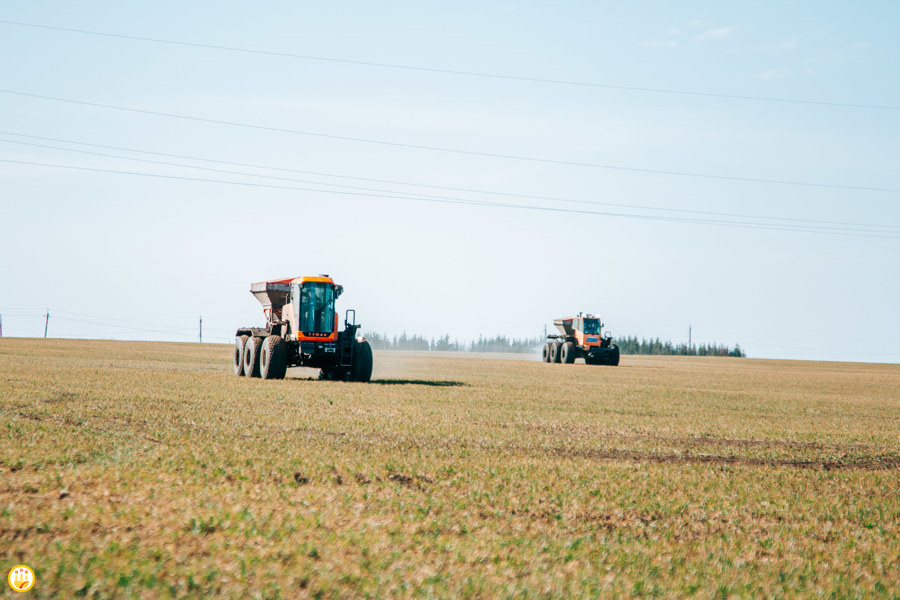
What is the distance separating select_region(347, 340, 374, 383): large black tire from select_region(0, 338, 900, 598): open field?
994 centimetres

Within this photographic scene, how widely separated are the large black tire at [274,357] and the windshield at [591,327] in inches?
1285

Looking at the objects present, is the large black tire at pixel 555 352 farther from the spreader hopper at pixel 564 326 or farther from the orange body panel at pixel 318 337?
the orange body panel at pixel 318 337

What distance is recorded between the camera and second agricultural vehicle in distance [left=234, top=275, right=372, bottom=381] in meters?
27.2

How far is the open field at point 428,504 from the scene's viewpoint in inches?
241

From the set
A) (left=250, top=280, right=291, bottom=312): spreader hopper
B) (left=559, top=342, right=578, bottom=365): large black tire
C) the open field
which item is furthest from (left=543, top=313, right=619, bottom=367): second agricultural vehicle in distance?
the open field

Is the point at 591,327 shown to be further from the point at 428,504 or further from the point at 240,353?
the point at 428,504

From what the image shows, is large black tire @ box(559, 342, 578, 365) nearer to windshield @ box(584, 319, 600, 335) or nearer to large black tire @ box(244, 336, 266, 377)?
windshield @ box(584, 319, 600, 335)

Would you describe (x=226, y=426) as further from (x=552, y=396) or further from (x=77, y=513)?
(x=552, y=396)

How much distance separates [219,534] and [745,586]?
14.3 ft

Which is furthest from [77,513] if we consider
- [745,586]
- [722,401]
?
[722,401]

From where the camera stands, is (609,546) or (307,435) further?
(307,435)

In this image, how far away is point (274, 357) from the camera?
27.0 meters

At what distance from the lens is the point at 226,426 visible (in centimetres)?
1401

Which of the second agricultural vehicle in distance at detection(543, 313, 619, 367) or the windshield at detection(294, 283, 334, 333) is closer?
the windshield at detection(294, 283, 334, 333)
